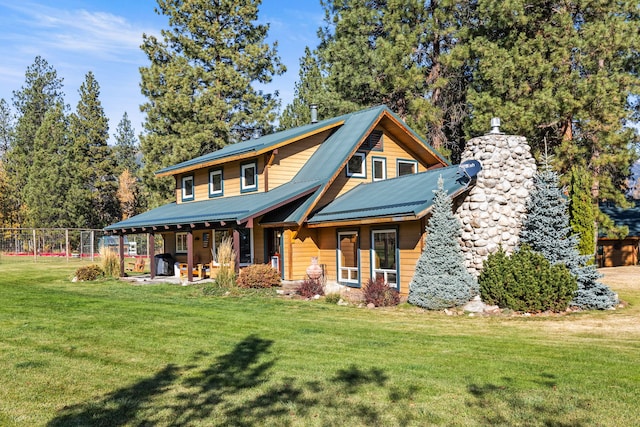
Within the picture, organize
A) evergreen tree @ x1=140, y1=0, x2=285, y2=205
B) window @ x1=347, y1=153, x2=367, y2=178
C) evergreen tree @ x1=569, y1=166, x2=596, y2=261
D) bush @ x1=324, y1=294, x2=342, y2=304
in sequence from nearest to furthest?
bush @ x1=324, y1=294, x2=342, y2=304
evergreen tree @ x1=569, y1=166, x2=596, y2=261
window @ x1=347, y1=153, x2=367, y2=178
evergreen tree @ x1=140, y1=0, x2=285, y2=205

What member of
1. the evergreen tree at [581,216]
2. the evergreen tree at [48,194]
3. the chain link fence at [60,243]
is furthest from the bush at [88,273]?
the evergreen tree at [48,194]

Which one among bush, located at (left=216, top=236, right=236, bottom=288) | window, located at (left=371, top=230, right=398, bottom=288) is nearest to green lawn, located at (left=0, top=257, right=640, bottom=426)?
window, located at (left=371, top=230, right=398, bottom=288)

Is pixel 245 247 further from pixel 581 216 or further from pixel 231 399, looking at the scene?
pixel 231 399

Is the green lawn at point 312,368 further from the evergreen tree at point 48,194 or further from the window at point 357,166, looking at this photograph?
the evergreen tree at point 48,194

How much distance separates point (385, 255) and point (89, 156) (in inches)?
1502

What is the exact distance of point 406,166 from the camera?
2291cm

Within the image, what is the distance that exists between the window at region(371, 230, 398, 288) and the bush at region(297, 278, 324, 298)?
5.81ft

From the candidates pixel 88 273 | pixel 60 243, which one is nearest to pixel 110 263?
pixel 88 273

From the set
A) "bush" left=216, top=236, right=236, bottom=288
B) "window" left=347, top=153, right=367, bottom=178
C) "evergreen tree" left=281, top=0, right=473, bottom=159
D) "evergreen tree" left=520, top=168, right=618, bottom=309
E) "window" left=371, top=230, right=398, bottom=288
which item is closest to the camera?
"evergreen tree" left=520, top=168, right=618, bottom=309

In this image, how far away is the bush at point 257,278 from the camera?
17.1m

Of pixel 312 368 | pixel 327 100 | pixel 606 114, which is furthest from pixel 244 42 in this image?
pixel 312 368

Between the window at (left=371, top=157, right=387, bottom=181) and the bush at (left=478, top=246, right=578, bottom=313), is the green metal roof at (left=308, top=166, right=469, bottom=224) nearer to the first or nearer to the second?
the window at (left=371, top=157, right=387, bottom=181)

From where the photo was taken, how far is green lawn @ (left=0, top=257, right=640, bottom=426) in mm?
5645

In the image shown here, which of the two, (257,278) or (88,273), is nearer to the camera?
(257,278)
